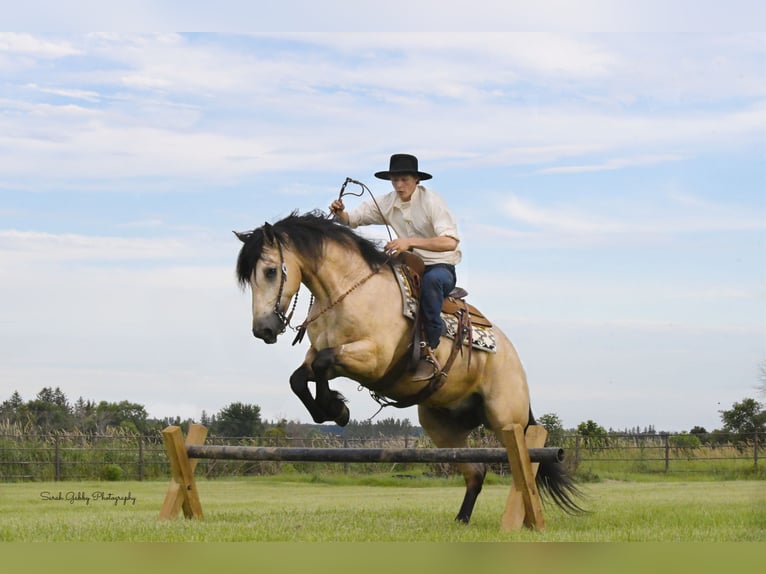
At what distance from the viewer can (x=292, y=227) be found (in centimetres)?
674

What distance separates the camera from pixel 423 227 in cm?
724

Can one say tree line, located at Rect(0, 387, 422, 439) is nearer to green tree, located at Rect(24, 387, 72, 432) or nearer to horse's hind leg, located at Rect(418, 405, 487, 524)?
green tree, located at Rect(24, 387, 72, 432)

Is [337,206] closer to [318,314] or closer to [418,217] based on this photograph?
[418,217]

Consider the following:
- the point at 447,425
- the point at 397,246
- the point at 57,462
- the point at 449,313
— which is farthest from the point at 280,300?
the point at 57,462

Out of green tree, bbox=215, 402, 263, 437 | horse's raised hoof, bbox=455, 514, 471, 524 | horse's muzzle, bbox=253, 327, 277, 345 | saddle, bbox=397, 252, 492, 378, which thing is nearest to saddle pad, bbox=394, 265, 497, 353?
saddle, bbox=397, 252, 492, 378

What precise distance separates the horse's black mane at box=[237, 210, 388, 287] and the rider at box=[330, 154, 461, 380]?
6.8 inches

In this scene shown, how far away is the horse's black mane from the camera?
6.40 metres

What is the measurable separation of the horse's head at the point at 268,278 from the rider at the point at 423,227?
0.89 m

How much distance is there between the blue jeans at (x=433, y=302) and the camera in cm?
689

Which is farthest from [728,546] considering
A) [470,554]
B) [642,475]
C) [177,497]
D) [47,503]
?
[642,475]

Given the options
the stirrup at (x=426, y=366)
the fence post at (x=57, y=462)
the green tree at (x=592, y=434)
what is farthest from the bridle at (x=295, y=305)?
the green tree at (x=592, y=434)

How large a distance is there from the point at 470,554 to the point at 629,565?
0.84m

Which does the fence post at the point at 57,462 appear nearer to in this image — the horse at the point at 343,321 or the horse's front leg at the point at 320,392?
the horse at the point at 343,321

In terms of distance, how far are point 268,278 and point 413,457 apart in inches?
62.8
